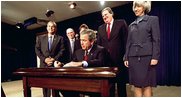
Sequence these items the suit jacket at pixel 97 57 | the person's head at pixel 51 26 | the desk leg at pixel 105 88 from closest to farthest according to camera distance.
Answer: the desk leg at pixel 105 88
the suit jacket at pixel 97 57
the person's head at pixel 51 26

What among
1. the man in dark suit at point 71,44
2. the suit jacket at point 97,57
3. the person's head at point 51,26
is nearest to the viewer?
the suit jacket at point 97,57

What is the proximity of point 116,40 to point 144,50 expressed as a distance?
26.5 inches

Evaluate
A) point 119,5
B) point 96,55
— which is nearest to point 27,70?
point 96,55

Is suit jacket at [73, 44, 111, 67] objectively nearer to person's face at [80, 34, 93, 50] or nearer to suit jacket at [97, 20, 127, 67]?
person's face at [80, 34, 93, 50]

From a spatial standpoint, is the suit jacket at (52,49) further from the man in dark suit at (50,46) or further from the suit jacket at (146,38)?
the suit jacket at (146,38)

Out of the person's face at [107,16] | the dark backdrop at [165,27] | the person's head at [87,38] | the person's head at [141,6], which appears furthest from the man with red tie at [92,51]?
the dark backdrop at [165,27]

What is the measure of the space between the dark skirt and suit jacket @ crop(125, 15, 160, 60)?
61 mm

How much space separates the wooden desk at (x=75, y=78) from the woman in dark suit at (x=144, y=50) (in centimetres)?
54

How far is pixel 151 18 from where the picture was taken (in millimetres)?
2072

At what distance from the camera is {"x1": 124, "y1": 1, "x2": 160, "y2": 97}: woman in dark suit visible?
2.03m

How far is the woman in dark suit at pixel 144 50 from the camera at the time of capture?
2.03 m

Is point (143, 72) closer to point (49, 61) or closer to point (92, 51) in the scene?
point (92, 51)

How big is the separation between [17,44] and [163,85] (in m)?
7.36

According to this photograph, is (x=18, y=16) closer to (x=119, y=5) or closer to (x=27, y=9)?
(x=27, y=9)
